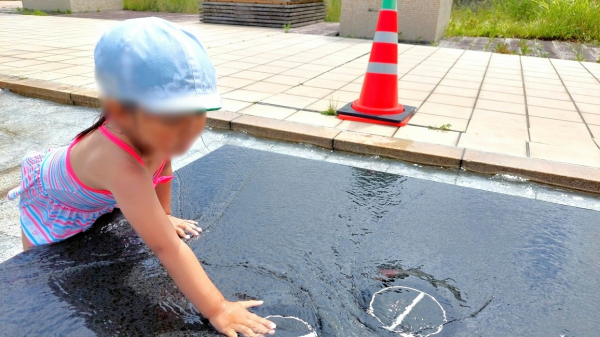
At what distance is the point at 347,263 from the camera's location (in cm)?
176

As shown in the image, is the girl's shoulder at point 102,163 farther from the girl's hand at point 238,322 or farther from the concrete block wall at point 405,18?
the concrete block wall at point 405,18

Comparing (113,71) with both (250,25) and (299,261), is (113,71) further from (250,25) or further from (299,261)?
(250,25)

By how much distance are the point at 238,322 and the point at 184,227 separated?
26.6 inches

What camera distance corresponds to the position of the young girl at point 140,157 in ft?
3.46

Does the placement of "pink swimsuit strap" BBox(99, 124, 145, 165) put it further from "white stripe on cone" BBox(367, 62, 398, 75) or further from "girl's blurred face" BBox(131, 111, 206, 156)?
"white stripe on cone" BBox(367, 62, 398, 75)

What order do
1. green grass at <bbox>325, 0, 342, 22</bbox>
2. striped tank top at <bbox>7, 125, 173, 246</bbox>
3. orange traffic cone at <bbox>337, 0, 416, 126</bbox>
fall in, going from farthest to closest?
green grass at <bbox>325, 0, 342, 22</bbox> → orange traffic cone at <bbox>337, 0, 416, 126</bbox> → striped tank top at <bbox>7, 125, 173, 246</bbox>

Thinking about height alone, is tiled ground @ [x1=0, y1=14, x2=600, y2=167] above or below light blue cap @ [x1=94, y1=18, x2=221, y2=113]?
below

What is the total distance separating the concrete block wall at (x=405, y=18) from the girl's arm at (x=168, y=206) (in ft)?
22.9

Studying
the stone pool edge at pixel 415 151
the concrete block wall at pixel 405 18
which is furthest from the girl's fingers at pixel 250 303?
the concrete block wall at pixel 405 18

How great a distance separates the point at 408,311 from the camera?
1524mm

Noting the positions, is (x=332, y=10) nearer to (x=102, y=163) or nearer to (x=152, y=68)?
(x=102, y=163)

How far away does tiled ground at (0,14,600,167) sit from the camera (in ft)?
Answer: 10.5

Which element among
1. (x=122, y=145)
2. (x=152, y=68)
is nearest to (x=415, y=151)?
(x=122, y=145)

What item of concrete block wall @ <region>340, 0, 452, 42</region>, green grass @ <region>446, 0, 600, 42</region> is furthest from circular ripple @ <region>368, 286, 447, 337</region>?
green grass @ <region>446, 0, 600, 42</region>
